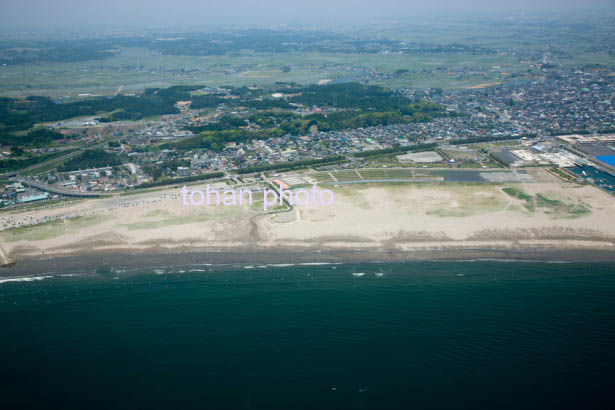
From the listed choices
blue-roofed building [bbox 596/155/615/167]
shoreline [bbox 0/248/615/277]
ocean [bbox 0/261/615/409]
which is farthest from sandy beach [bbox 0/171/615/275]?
blue-roofed building [bbox 596/155/615/167]

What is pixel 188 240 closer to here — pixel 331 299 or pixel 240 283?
pixel 240 283

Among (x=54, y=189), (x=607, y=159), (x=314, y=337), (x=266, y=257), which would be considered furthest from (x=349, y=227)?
(x=607, y=159)

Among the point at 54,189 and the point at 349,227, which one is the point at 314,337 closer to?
the point at 349,227

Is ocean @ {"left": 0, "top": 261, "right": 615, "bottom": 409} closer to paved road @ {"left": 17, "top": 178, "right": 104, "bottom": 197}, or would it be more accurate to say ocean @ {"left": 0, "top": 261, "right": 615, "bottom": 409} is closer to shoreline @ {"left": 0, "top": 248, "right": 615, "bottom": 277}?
shoreline @ {"left": 0, "top": 248, "right": 615, "bottom": 277}

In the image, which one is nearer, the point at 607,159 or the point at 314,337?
the point at 314,337

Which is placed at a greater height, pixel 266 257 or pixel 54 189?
pixel 54 189

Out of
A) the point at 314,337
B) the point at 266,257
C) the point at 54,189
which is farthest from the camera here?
the point at 54,189
